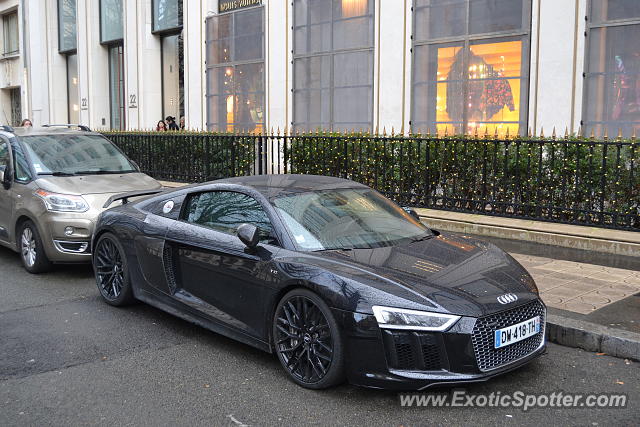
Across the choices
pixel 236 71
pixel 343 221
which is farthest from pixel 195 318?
pixel 236 71

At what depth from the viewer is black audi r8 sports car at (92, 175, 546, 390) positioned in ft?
13.9

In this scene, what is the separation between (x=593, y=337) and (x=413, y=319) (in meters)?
2.02

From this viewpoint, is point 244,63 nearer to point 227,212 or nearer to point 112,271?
point 112,271

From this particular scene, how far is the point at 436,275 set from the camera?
15.2ft

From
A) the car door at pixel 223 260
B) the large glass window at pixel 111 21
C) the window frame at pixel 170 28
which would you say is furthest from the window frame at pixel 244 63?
the car door at pixel 223 260

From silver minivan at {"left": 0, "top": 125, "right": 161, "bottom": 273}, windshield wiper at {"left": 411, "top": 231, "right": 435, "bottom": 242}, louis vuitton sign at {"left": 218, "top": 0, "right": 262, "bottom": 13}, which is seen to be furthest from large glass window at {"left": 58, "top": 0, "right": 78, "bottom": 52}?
windshield wiper at {"left": 411, "top": 231, "right": 435, "bottom": 242}

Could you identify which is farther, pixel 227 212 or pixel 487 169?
pixel 487 169

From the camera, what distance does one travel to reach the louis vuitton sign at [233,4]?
693 inches

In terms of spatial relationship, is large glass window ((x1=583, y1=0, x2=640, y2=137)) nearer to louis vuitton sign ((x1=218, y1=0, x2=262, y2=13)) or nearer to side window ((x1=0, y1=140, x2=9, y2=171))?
louis vuitton sign ((x1=218, y1=0, x2=262, y2=13))

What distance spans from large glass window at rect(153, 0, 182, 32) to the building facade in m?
0.06

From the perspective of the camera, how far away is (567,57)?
459 inches

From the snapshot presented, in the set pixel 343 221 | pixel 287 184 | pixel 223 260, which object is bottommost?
pixel 223 260

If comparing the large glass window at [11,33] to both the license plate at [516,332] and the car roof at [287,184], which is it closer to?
the car roof at [287,184]

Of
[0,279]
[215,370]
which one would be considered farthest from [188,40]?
[215,370]
